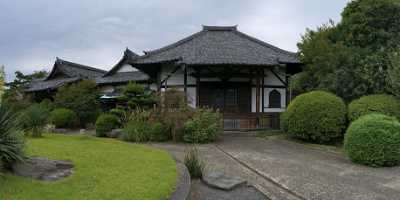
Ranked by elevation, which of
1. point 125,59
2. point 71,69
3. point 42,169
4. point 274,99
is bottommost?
point 42,169

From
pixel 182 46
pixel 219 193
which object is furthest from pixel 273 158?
pixel 182 46

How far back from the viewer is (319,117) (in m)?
11.2

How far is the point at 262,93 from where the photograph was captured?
16719 millimetres

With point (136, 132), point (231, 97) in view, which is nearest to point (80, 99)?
point (136, 132)

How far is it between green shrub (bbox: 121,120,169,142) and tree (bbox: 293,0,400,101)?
718 centimetres

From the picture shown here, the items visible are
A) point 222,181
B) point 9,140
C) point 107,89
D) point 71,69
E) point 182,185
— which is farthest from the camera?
point 71,69

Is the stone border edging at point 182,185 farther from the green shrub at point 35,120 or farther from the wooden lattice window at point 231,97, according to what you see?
the wooden lattice window at point 231,97

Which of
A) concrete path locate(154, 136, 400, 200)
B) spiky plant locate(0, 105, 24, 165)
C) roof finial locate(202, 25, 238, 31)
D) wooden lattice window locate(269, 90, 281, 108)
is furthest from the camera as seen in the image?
roof finial locate(202, 25, 238, 31)

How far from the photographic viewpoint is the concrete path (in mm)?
5285

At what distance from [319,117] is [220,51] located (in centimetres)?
700

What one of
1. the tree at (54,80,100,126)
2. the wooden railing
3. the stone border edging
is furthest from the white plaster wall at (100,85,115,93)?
the stone border edging

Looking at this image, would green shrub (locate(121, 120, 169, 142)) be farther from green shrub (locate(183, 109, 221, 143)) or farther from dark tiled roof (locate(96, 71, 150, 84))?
dark tiled roof (locate(96, 71, 150, 84))

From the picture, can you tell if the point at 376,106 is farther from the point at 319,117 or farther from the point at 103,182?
the point at 103,182

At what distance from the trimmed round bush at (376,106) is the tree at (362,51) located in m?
0.59
